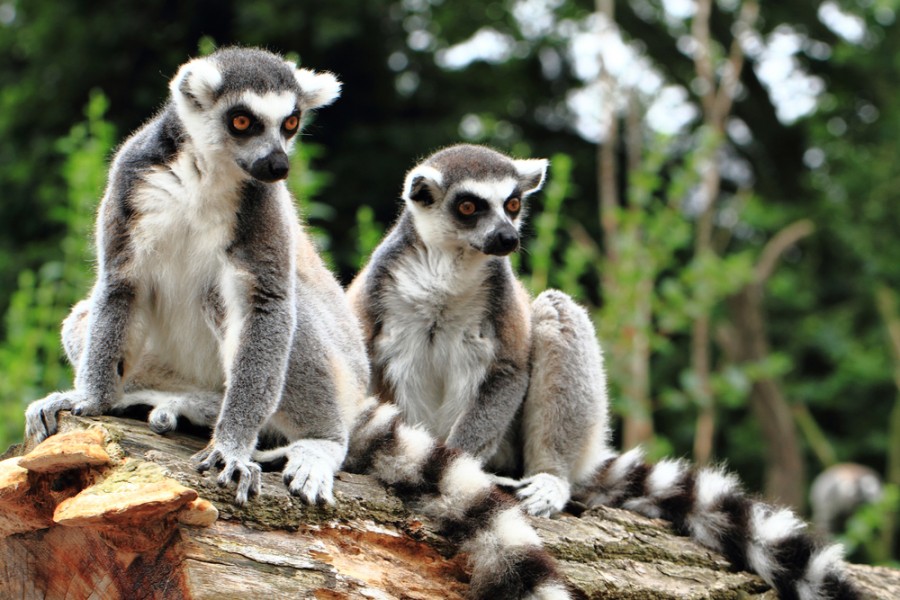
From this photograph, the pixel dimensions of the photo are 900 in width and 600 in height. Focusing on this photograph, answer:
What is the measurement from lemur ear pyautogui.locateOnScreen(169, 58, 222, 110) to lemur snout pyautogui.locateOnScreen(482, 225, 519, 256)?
150 centimetres

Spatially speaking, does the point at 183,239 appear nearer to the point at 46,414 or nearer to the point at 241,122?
the point at 241,122

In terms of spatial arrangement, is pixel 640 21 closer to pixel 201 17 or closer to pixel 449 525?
pixel 201 17

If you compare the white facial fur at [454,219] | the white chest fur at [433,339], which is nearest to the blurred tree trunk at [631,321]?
the white facial fur at [454,219]

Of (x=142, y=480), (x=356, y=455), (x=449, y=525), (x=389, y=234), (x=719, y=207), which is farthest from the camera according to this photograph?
(x=719, y=207)

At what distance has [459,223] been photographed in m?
4.85

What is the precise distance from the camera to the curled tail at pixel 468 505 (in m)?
3.30

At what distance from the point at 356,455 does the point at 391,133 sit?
26.5ft

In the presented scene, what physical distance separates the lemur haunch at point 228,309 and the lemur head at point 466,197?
1.13m

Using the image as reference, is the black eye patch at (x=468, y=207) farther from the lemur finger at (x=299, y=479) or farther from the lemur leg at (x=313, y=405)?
the lemur finger at (x=299, y=479)

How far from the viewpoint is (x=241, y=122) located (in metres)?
3.69

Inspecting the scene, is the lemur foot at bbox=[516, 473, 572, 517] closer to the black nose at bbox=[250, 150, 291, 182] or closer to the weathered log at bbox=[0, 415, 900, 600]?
the weathered log at bbox=[0, 415, 900, 600]

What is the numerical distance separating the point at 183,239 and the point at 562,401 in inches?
72.4

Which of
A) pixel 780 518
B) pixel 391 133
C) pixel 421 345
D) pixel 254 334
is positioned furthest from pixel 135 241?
pixel 391 133

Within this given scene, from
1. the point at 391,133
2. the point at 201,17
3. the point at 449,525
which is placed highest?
the point at 201,17
